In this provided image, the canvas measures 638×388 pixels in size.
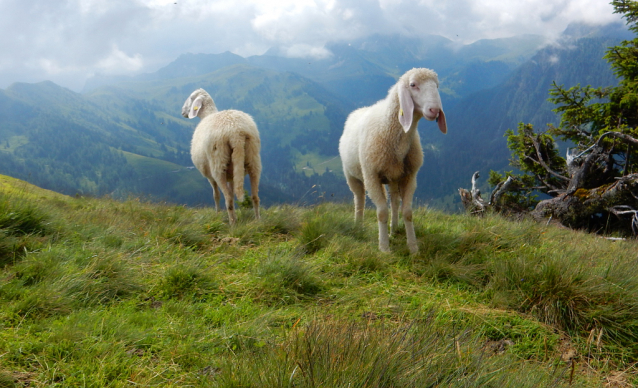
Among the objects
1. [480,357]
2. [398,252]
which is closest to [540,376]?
[480,357]

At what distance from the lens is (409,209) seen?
5.33m

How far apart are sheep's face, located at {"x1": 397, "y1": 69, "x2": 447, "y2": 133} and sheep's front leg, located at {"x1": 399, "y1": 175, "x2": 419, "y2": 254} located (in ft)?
3.51

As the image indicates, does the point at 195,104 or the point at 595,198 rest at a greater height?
the point at 195,104

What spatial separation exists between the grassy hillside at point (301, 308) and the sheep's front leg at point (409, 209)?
0.17m

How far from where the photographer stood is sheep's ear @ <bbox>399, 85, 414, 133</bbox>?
467 cm

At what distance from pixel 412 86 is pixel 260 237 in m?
3.31

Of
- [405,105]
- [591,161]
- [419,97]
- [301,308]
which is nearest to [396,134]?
[405,105]

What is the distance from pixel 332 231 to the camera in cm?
536

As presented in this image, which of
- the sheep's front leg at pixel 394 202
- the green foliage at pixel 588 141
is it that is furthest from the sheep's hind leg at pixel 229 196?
the green foliage at pixel 588 141

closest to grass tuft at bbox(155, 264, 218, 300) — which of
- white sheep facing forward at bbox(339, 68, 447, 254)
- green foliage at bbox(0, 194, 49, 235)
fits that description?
green foliage at bbox(0, 194, 49, 235)

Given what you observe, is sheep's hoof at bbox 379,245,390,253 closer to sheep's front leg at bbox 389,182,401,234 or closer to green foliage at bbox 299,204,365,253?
green foliage at bbox 299,204,365,253

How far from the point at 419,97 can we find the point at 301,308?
10.5 feet

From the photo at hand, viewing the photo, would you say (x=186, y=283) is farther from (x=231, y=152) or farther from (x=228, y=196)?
(x=231, y=152)

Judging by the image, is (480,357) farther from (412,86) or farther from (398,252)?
(412,86)
